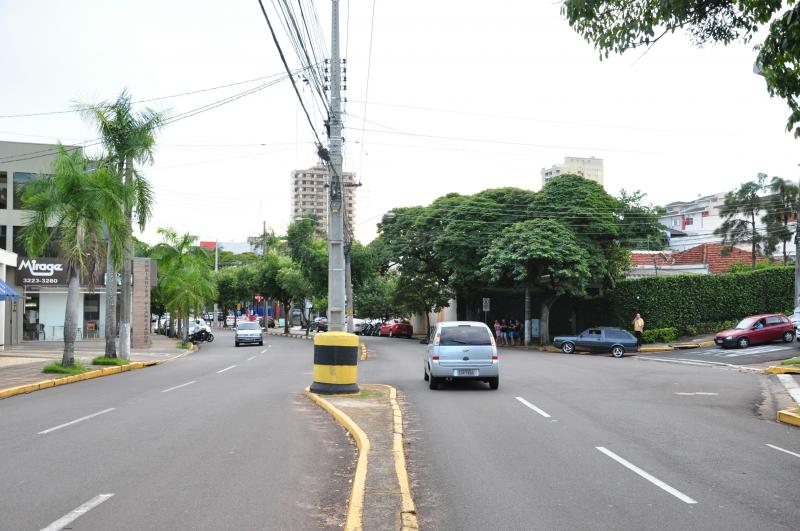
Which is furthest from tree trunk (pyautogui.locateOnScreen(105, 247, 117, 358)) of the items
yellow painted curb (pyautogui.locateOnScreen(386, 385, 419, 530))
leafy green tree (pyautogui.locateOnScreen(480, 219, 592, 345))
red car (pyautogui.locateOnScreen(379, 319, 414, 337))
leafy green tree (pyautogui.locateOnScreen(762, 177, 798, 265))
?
leafy green tree (pyautogui.locateOnScreen(762, 177, 798, 265))

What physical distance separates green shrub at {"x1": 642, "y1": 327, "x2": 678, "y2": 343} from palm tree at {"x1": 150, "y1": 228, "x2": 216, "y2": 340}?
1080 inches

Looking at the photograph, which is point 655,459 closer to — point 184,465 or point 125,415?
point 184,465

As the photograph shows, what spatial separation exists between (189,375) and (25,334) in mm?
27491

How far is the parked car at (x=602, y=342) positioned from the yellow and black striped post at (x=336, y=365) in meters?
20.6

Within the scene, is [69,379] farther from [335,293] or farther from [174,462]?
[174,462]

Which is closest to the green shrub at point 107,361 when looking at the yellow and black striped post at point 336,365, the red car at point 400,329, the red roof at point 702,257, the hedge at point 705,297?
the yellow and black striped post at point 336,365

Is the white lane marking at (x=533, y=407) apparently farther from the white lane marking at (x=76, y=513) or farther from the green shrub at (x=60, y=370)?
the green shrub at (x=60, y=370)

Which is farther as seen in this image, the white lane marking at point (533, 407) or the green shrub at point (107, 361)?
the green shrub at point (107, 361)

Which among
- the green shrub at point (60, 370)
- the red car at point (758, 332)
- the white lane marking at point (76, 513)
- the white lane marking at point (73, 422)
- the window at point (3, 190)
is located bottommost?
the green shrub at point (60, 370)

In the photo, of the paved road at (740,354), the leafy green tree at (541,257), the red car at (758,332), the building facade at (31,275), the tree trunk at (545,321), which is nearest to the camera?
the paved road at (740,354)

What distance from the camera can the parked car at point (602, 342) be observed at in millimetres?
32938

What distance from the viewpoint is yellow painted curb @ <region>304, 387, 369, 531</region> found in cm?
607

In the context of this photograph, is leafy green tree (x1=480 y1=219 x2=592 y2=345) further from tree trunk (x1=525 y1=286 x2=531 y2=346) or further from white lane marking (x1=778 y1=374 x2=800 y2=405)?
white lane marking (x1=778 y1=374 x2=800 y2=405)

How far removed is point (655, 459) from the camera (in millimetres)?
9070
